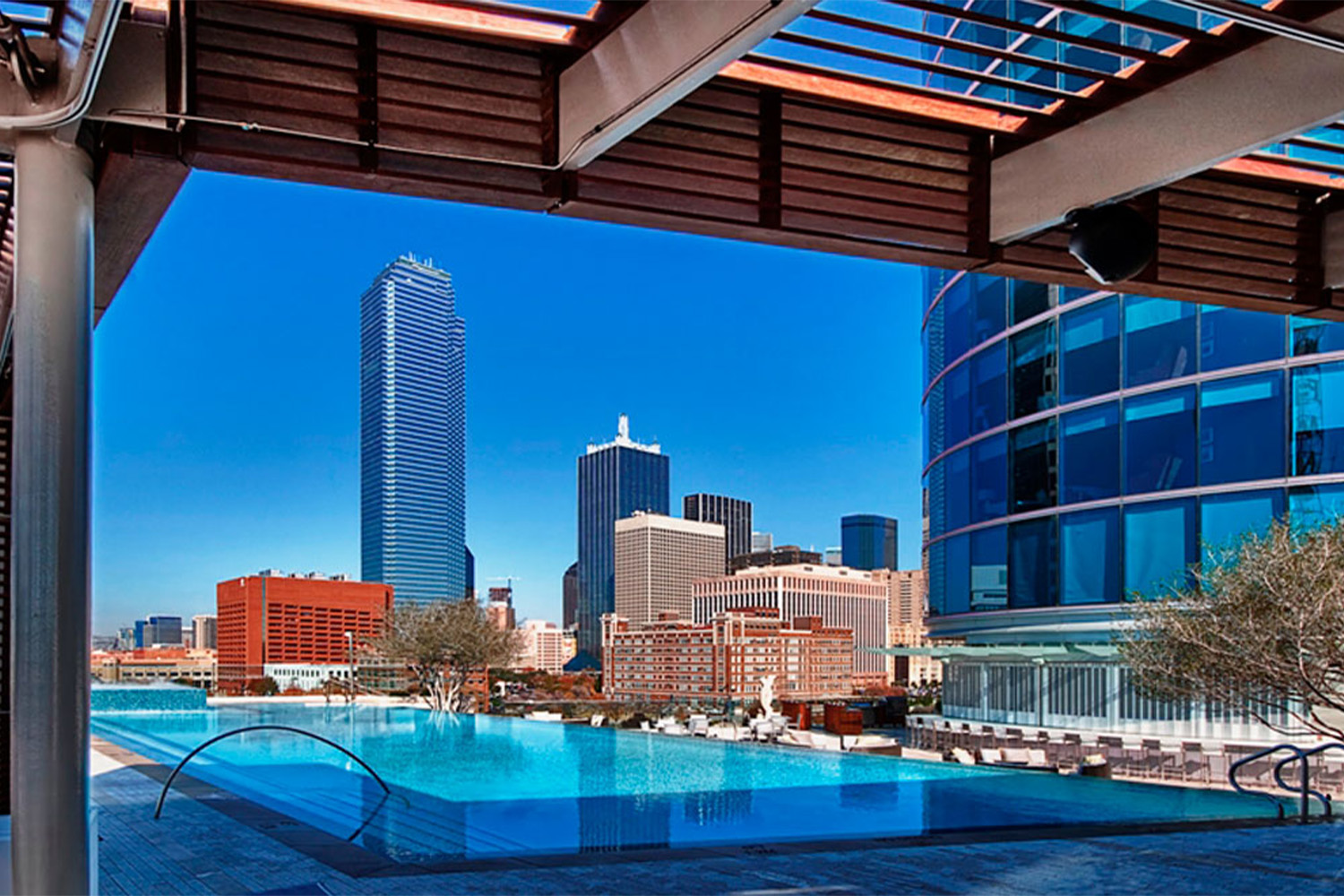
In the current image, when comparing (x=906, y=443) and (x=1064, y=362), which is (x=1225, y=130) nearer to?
(x=1064, y=362)

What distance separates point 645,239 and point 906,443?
36467 mm

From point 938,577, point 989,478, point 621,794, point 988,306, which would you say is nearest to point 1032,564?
point 989,478

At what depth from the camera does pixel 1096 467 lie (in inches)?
842

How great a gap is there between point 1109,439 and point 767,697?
765cm

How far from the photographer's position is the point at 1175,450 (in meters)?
20.1

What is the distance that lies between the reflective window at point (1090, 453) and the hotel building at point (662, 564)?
414 feet

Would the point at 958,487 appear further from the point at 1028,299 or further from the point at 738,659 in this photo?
the point at 738,659

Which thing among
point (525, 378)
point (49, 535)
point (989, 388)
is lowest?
point (49, 535)

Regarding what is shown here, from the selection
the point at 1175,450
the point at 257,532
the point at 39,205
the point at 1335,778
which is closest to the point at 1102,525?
the point at 1175,450

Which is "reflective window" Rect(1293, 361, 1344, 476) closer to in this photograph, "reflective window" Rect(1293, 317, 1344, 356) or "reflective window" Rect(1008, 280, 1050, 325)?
"reflective window" Rect(1293, 317, 1344, 356)

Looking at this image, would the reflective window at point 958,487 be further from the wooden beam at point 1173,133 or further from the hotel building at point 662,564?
the hotel building at point 662,564

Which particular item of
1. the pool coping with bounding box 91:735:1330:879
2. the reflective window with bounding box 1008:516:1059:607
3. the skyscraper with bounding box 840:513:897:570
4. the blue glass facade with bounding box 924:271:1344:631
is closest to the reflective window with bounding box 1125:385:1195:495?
the blue glass facade with bounding box 924:271:1344:631

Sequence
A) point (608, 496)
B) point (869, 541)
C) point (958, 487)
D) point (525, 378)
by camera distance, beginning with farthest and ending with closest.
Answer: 1. point (608, 496)
2. point (869, 541)
3. point (525, 378)
4. point (958, 487)

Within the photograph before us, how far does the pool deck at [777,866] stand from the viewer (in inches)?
259
